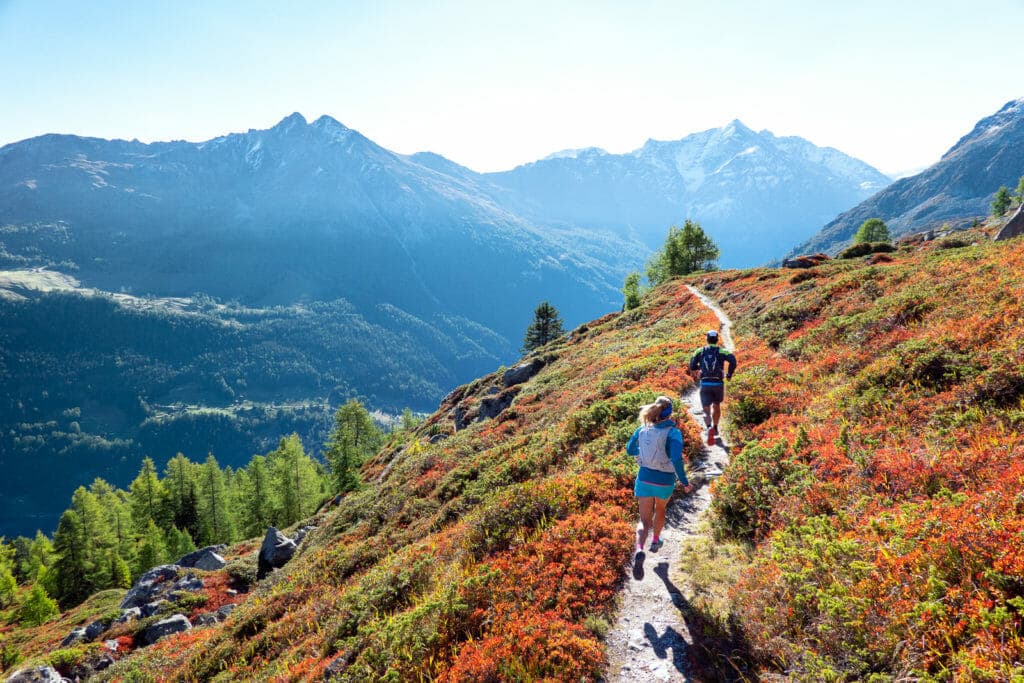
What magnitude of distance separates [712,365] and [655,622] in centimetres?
815

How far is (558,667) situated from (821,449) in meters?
7.24

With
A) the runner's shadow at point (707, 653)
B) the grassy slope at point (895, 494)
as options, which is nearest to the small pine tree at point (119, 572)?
the runner's shadow at point (707, 653)

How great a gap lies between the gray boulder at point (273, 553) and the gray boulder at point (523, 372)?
66.8 feet

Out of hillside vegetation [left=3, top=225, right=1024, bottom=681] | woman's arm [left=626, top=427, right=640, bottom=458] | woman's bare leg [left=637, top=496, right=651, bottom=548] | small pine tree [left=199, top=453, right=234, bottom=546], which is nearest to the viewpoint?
hillside vegetation [left=3, top=225, right=1024, bottom=681]

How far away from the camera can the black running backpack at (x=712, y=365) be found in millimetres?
13375

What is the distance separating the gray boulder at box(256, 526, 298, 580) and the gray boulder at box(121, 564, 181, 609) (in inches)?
342

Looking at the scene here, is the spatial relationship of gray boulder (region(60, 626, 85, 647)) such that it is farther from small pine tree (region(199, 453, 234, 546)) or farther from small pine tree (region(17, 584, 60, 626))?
small pine tree (region(199, 453, 234, 546))

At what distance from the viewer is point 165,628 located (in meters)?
23.1

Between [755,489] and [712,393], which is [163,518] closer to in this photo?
[712,393]

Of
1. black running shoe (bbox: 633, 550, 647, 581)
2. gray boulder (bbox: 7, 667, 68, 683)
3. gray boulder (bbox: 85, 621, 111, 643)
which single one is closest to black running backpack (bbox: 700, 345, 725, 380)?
black running shoe (bbox: 633, 550, 647, 581)

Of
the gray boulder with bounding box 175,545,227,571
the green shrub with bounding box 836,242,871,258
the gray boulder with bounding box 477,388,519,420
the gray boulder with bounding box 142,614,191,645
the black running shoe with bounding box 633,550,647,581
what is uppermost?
the green shrub with bounding box 836,242,871,258

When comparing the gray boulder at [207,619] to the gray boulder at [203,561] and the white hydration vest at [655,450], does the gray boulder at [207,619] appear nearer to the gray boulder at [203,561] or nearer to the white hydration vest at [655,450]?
the gray boulder at [203,561]

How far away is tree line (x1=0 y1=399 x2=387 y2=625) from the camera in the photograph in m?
53.8

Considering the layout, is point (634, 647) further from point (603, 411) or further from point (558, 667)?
point (603, 411)
